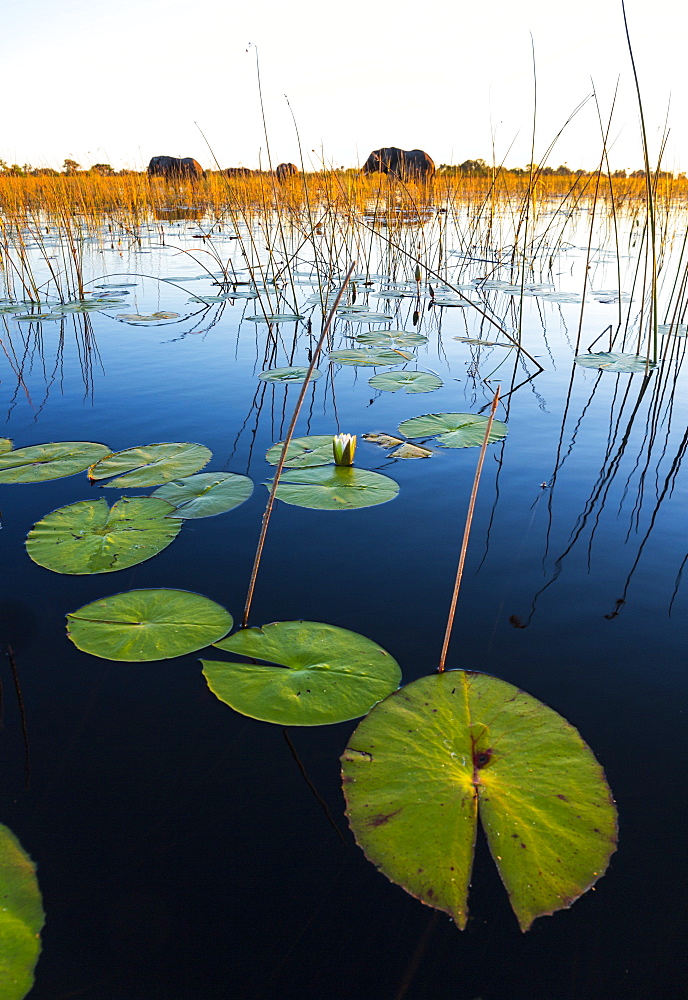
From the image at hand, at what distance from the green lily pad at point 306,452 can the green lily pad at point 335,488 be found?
0.05m

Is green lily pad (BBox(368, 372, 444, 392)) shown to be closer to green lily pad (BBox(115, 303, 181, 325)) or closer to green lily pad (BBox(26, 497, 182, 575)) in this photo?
green lily pad (BBox(26, 497, 182, 575))

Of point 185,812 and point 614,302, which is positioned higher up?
point 614,302

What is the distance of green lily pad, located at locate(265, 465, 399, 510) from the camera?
1914mm

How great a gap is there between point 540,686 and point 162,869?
2.60 feet

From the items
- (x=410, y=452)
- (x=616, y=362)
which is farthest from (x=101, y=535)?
(x=616, y=362)

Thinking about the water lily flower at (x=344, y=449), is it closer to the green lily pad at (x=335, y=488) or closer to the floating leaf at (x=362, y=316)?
the green lily pad at (x=335, y=488)

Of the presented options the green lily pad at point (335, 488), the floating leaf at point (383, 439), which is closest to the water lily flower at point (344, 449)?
the green lily pad at point (335, 488)

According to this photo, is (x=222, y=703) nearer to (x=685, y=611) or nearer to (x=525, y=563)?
(x=525, y=563)

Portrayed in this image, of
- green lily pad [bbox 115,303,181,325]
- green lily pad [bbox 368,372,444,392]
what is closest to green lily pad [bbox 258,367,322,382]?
green lily pad [bbox 368,372,444,392]

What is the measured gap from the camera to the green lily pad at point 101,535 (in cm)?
159

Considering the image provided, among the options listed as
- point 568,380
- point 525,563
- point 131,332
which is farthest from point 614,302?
point 525,563

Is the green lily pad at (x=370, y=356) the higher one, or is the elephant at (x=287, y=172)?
the elephant at (x=287, y=172)

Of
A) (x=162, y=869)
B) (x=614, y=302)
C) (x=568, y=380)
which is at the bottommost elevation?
(x=162, y=869)

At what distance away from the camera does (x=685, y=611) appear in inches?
56.4
